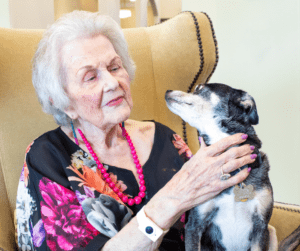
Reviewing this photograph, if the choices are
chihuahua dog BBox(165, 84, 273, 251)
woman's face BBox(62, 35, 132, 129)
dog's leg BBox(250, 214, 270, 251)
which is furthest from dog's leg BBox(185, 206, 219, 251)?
woman's face BBox(62, 35, 132, 129)

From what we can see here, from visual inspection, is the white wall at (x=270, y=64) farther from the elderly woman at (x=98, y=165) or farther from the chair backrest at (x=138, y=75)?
the elderly woman at (x=98, y=165)

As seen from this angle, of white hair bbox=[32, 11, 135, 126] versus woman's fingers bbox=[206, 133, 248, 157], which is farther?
white hair bbox=[32, 11, 135, 126]

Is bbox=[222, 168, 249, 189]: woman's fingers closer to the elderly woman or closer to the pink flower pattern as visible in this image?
the elderly woman

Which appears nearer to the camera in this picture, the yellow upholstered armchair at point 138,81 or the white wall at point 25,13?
the yellow upholstered armchair at point 138,81

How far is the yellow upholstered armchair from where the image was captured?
107 centimetres

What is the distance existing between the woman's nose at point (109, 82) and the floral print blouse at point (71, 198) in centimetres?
24

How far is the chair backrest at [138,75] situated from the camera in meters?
1.08

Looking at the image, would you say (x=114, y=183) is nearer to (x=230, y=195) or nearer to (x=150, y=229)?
(x=150, y=229)

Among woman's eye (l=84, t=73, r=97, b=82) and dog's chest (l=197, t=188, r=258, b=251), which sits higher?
woman's eye (l=84, t=73, r=97, b=82)

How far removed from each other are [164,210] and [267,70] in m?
1.33

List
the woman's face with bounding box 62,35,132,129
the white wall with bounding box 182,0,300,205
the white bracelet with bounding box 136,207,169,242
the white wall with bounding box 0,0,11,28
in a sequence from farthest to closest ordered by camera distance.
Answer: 1. the white wall with bounding box 182,0,300,205
2. the white wall with bounding box 0,0,11,28
3. the woman's face with bounding box 62,35,132,129
4. the white bracelet with bounding box 136,207,169,242

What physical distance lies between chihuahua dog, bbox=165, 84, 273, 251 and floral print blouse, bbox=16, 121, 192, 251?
16 centimetres

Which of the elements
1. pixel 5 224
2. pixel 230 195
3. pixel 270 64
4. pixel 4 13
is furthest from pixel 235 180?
pixel 4 13

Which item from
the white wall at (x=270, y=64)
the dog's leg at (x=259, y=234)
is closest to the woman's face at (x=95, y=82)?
the dog's leg at (x=259, y=234)
